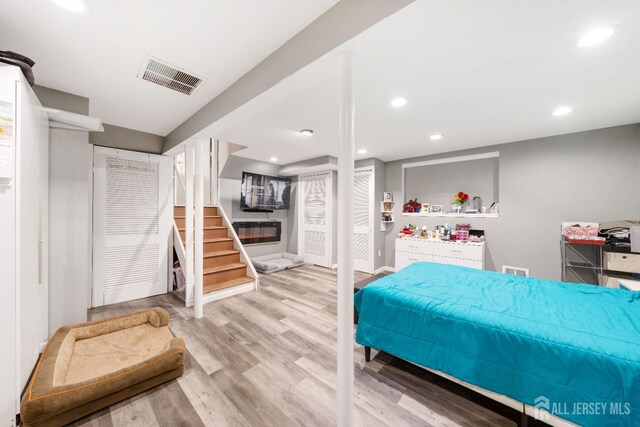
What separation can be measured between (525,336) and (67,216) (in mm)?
4028

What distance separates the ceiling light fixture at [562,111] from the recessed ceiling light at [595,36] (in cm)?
125

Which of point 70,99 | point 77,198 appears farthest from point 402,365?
point 70,99

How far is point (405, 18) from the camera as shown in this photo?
1101 millimetres

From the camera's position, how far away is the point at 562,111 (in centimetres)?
261

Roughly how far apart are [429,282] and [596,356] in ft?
3.67

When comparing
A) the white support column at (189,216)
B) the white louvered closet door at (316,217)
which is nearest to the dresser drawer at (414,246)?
the white louvered closet door at (316,217)

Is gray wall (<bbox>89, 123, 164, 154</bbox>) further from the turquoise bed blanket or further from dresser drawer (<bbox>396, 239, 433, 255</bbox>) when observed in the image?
dresser drawer (<bbox>396, 239, 433, 255</bbox>)

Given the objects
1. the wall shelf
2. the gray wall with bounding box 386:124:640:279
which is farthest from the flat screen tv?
the gray wall with bounding box 386:124:640:279

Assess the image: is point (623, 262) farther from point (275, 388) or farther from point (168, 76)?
point (168, 76)

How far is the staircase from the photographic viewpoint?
365 centimetres

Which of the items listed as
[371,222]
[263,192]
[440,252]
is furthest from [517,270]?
[263,192]

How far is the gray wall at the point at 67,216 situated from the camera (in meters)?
2.32

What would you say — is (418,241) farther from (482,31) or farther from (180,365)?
(180,365)

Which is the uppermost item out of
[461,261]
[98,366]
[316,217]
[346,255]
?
[316,217]
